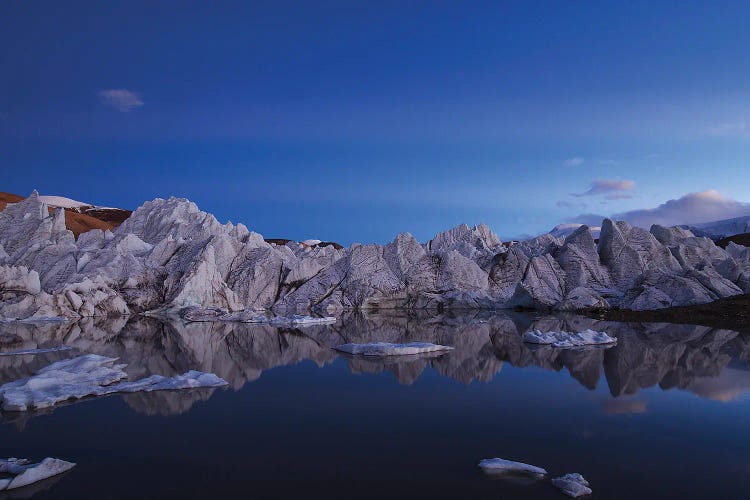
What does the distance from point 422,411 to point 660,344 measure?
47.2 ft

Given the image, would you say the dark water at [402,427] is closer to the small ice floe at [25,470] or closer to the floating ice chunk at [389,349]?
the small ice floe at [25,470]

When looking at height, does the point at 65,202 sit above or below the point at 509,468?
above

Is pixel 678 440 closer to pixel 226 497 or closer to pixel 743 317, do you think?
pixel 226 497

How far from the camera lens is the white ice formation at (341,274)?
119 feet

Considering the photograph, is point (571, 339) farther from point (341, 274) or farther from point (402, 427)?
point (341, 274)

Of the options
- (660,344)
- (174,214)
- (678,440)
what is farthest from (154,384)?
(174,214)

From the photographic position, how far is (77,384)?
1259cm

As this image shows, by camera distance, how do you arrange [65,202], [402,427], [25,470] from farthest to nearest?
[65,202], [402,427], [25,470]

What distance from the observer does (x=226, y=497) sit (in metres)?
6.57

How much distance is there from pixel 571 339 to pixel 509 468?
15.0m

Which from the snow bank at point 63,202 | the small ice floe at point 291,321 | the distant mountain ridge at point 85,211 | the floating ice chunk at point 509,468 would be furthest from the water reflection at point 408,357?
the snow bank at point 63,202

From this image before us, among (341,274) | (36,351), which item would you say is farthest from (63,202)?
(36,351)

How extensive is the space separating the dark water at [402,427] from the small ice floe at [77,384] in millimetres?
555

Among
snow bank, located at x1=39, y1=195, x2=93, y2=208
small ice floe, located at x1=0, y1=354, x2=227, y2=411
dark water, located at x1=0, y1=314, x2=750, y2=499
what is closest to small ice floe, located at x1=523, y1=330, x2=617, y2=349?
dark water, located at x1=0, y1=314, x2=750, y2=499
